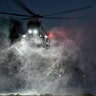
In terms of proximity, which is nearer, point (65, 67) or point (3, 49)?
point (65, 67)

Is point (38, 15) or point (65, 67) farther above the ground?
point (38, 15)

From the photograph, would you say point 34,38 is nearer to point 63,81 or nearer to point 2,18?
point 63,81

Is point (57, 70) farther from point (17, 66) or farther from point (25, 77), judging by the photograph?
point (17, 66)

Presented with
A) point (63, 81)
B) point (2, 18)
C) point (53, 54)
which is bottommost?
point (63, 81)

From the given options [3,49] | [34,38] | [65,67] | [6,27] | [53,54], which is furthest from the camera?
[6,27]

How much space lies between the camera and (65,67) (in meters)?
52.3

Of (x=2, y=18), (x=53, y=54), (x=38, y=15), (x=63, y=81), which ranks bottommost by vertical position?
(x=63, y=81)

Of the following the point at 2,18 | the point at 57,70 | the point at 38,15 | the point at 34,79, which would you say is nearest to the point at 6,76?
the point at 34,79

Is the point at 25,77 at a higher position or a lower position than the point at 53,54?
lower

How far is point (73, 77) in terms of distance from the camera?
52.9 m

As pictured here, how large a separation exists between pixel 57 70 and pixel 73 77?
4707 millimetres

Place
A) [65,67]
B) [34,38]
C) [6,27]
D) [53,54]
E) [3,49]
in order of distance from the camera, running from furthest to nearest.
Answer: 1. [6,27]
2. [3,49]
3. [65,67]
4. [53,54]
5. [34,38]

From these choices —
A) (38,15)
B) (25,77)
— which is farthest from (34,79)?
(38,15)

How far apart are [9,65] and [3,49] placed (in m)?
3.83
